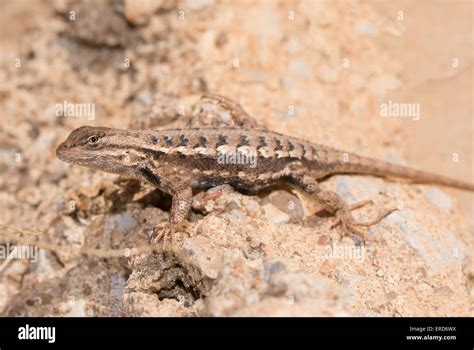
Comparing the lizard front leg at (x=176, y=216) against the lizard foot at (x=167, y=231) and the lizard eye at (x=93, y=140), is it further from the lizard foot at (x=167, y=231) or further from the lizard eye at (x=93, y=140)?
the lizard eye at (x=93, y=140)

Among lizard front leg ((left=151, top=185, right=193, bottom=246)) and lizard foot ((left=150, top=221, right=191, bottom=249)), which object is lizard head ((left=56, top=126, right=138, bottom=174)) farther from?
lizard foot ((left=150, top=221, right=191, bottom=249))

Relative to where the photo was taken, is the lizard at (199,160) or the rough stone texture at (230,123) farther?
the lizard at (199,160)

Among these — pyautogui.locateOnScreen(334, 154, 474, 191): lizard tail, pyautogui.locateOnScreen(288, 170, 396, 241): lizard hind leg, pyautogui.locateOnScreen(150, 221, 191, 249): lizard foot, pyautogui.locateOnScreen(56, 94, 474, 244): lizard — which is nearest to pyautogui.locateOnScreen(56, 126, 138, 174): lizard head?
pyautogui.locateOnScreen(56, 94, 474, 244): lizard

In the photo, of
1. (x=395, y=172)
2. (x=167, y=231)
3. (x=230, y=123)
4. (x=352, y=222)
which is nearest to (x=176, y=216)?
(x=167, y=231)

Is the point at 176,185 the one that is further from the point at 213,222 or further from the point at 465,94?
the point at 465,94

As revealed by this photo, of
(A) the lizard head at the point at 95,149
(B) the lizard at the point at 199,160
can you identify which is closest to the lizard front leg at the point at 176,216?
(B) the lizard at the point at 199,160
